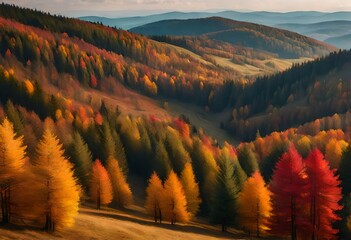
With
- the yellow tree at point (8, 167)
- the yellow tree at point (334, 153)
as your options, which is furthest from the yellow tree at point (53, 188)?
the yellow tree at point (334, 153)

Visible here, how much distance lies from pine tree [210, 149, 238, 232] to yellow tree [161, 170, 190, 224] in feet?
18.4

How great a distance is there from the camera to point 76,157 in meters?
77.1

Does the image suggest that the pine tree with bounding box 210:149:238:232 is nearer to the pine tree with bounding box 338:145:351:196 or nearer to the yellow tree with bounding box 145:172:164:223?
the yellow tree with bounding box 145:172:164:223

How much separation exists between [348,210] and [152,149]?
174 feet

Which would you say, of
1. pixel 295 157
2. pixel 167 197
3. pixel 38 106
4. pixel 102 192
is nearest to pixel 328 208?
pixel 295 157

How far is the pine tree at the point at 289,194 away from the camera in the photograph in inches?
2147

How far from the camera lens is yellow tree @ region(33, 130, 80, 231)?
43438 millimetres

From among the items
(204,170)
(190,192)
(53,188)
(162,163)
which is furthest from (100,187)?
(204,170)

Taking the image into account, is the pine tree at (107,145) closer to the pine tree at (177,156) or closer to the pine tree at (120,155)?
the pine tree at (120,155)

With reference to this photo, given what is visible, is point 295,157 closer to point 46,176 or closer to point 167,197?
point 167,197

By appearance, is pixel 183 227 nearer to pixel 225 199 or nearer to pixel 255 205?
pixel 225 199

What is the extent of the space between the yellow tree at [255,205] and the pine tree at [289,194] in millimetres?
2944

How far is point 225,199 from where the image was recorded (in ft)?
223

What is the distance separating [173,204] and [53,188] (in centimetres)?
2720
